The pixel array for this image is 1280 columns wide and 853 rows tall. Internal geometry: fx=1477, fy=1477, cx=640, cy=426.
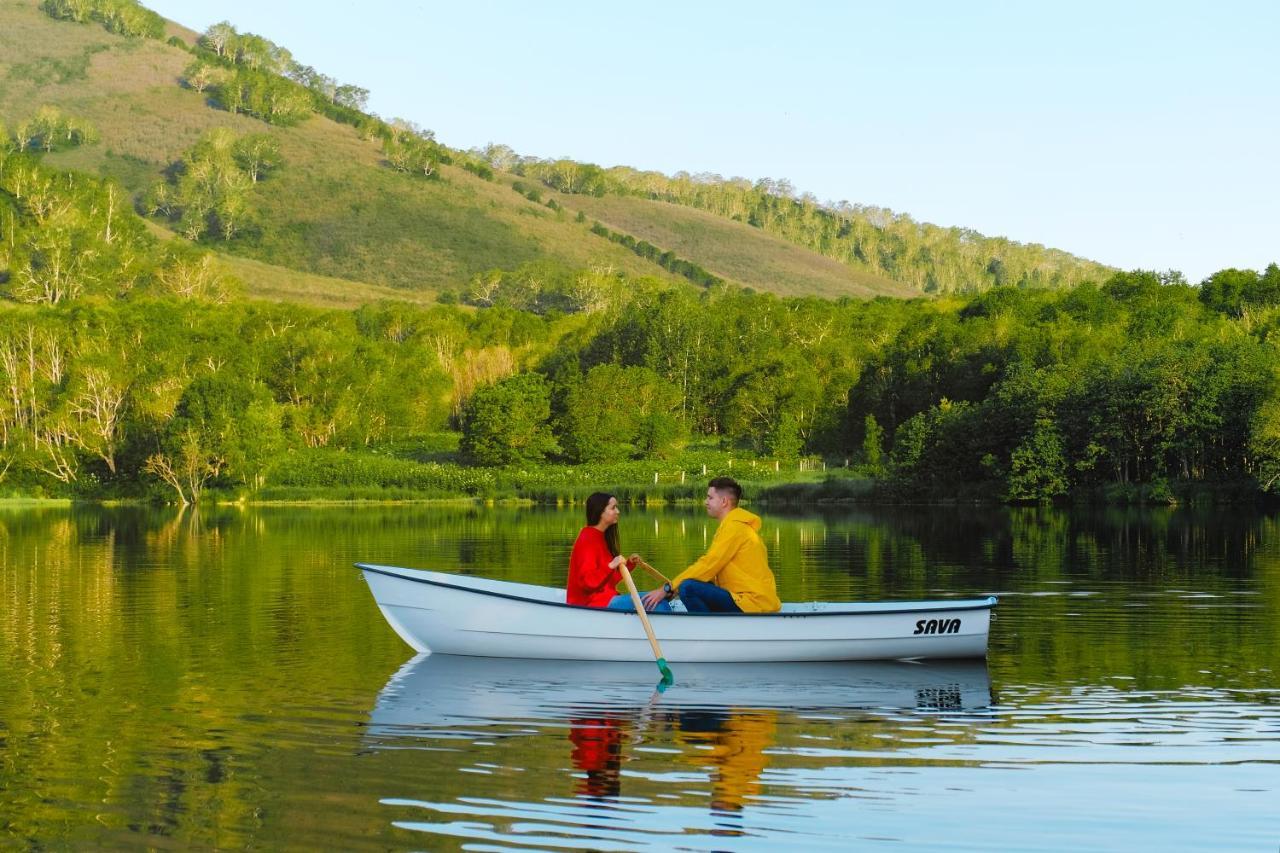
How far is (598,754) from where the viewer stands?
13602 millimetres

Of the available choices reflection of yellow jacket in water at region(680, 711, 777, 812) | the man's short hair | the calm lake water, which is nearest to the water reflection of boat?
the calm lake water

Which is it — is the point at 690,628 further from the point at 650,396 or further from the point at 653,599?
the point at 650,396

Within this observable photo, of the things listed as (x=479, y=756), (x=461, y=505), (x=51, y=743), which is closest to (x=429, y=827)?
(x=479, y=756)

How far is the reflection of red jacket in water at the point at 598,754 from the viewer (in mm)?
12211

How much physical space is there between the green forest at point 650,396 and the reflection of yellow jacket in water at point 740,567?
49701 millimetres

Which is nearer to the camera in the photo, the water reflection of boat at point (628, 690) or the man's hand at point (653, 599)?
the water reflection of boat at point (628, 690)

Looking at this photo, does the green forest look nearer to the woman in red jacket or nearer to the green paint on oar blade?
the woman in red jacket

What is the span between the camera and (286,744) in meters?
13.9

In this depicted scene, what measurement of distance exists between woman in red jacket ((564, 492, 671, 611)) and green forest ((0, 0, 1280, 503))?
165 ft

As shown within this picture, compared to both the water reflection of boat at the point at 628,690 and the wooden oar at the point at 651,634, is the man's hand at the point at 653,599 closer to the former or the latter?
the wooden oar at the point at 651,634

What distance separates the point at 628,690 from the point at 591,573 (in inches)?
82.2

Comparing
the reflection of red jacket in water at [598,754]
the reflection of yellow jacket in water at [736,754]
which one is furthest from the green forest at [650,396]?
the reflection of red jacket in water at [598,754]

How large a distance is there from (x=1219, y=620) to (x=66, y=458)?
73766 millimetres

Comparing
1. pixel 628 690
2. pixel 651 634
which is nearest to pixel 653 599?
pixel 651 634
